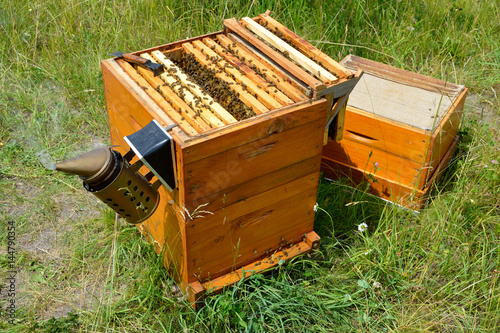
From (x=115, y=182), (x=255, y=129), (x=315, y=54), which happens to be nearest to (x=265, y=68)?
(x=315, y=54)

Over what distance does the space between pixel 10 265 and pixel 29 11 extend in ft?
8.96

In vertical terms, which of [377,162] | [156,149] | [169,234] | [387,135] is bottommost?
[377,162]

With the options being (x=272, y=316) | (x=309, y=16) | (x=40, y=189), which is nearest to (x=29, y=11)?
(x=40, y=189)

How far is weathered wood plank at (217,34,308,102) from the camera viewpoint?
2396 mm

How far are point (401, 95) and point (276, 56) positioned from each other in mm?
1231

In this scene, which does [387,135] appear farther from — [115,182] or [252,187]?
[115,182]

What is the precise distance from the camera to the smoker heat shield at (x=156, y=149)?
2.09 meters

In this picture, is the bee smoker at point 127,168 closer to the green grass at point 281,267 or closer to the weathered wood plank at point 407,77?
the green grass at point 281,267

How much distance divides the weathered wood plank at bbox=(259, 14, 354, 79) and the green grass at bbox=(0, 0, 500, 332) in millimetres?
928

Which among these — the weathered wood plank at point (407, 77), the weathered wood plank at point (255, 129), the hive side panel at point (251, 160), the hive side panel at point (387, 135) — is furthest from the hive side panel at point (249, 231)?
the weathered wood plank at point (407, 77)

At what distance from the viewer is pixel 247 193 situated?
241 cm

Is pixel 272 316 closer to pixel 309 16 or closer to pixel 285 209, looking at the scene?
pixel 285 209

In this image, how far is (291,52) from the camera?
2594 mm

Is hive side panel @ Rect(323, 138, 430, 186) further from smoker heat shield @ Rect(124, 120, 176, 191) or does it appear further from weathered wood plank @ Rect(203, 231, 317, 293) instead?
smoker heat shield @ Rect(124, 120, 176, 191)
